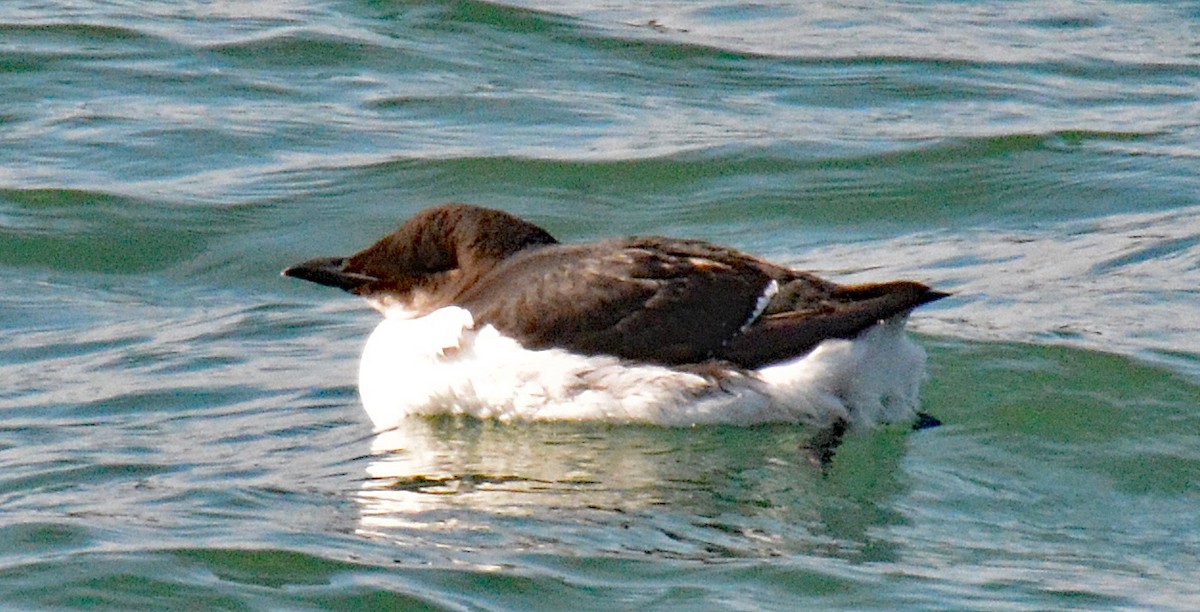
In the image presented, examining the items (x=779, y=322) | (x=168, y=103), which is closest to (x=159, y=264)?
(x=168, y=103)

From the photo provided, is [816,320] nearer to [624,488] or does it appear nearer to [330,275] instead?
[624,488]

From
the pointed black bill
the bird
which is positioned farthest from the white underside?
the pointed black bill

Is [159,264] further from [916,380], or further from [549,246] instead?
[916,380]

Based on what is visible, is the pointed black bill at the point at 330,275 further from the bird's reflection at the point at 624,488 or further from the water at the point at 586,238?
the bird's reflection at the point at 624,488

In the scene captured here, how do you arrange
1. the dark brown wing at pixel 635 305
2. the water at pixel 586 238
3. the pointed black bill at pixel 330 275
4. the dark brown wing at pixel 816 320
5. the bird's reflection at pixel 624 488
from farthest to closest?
1. the pointed black bill at pixel 330 275
2. the dark brown wing at pixel 635 305
3. the dark brown wing at pixel 816 320
4. the bird's reflection at pixel 624 488
5. the water at pixel 586 238

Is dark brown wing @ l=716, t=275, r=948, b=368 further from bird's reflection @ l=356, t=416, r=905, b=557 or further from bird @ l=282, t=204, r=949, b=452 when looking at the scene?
bird's reflection @ l=356, t=416, r=905, b=557

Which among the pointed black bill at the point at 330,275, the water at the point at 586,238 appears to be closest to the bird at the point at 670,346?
the water at the point at 586,238
